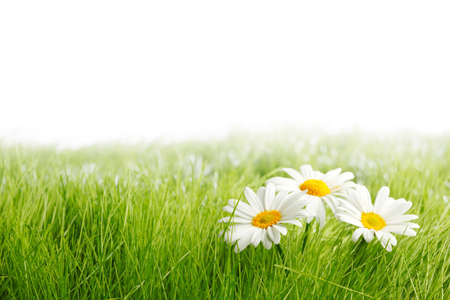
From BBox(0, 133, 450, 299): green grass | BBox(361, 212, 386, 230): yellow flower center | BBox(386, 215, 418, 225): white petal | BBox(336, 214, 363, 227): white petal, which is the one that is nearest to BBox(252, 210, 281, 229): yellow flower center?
BBox(0, 133, 450, 299): green grass

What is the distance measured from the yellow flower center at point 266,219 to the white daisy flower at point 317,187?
0.42 ft

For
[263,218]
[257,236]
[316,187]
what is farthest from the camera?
[316,187]

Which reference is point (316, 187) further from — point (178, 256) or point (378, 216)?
point (178, 256)

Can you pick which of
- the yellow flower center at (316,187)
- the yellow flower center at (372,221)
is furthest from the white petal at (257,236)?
the yellow flower center at (372,221)

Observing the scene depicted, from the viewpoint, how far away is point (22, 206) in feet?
7.52

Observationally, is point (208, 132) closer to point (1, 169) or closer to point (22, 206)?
point (1, 169)

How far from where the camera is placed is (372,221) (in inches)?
69.8

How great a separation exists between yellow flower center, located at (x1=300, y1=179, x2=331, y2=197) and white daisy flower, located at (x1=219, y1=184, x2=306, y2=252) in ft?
0.42

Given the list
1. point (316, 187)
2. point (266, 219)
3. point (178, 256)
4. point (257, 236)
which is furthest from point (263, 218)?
point (178, 256)

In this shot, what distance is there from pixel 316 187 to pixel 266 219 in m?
0.29

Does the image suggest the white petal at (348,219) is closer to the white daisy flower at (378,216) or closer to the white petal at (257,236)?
the white daisy flower at (378,216)

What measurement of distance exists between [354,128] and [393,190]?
3821 millimetres

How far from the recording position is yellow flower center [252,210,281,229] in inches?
65.6

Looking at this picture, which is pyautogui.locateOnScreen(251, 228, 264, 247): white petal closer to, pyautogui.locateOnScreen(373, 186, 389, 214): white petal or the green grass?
the green grass
